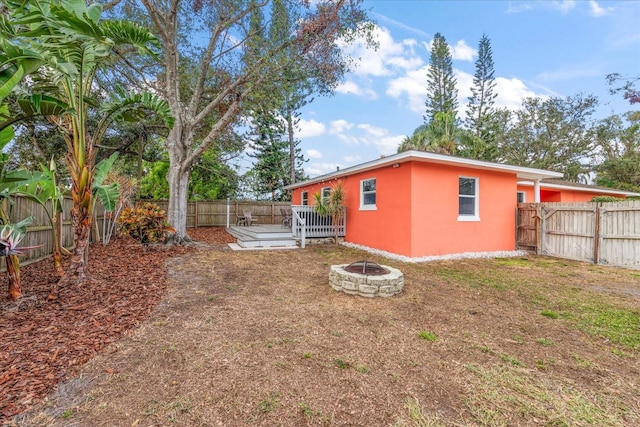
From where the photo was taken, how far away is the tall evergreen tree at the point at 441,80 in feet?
77.2

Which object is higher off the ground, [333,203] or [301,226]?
[333,203]

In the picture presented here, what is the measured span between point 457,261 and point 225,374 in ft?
23.7

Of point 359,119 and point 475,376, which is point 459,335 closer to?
point 475,376

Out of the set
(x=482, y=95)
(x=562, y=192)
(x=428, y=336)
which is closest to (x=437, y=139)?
(x=562, y=192)

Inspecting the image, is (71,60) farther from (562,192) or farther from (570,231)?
(562,192)

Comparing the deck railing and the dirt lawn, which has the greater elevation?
the deck railing

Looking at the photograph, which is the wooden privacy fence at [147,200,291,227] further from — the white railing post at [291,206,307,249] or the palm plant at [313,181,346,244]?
the palm plant at [313,181,346,244]

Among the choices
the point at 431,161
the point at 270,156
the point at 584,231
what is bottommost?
the point at 584,231

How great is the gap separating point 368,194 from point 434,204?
2.46 metres

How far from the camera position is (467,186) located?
8633 millimetres

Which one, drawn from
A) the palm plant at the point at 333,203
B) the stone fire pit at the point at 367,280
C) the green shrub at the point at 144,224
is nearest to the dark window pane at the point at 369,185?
the palm plant at the point at 333,203

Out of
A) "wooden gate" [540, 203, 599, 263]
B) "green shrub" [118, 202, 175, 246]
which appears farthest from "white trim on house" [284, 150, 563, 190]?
"green shrub" [118, 202, 175, 246]

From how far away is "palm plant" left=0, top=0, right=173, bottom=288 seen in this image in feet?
11.0

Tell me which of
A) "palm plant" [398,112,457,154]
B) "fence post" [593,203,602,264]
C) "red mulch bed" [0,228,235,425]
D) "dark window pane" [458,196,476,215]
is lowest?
"red mulch bed" [0,228,235,425]
